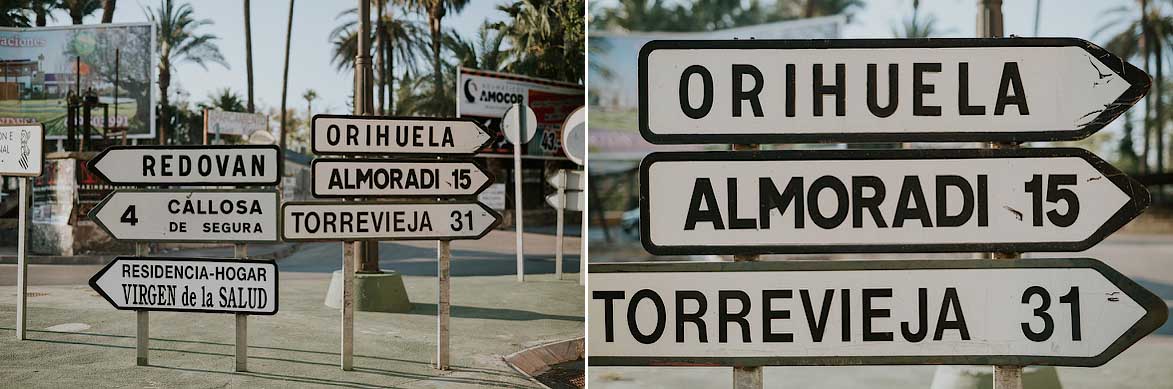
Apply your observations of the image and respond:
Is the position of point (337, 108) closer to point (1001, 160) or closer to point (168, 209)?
point (168, 209)

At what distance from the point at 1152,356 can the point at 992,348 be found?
5.19 m

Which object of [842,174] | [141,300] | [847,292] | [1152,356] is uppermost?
[842,174]

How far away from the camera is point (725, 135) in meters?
1.43

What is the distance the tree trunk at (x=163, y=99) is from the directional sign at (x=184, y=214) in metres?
0.73

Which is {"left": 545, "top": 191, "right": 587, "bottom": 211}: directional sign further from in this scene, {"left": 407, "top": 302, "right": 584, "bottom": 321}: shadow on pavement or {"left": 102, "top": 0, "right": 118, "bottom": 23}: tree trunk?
{"left": 102, "top": 0, "right": 118, "bottom": 23}: tree trunk

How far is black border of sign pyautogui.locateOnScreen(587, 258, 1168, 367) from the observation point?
4.61 feet

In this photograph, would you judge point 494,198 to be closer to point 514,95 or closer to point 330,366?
point 514,95

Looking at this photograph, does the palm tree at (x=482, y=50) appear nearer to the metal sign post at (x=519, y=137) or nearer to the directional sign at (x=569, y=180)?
the metal sign post at (x=519, y=137)

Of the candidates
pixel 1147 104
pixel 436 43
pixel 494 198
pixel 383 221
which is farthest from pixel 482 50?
pixel 1147 104

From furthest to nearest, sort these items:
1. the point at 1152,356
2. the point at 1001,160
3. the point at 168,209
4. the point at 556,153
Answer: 1. the point at 556,153
2. the point at 1152,356
3. the point at 168,209
4. the point at 1001,160

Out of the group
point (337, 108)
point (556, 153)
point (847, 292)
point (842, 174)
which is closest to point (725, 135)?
point (842, 174)

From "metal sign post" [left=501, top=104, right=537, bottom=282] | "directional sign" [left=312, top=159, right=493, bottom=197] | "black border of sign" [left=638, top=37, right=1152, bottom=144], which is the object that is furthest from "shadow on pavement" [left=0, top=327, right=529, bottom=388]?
"black border of sign" [left=638, top=37, right=1152, bottom=144]

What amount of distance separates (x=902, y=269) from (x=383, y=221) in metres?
2.85

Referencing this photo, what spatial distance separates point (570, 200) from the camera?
6.89 metres
